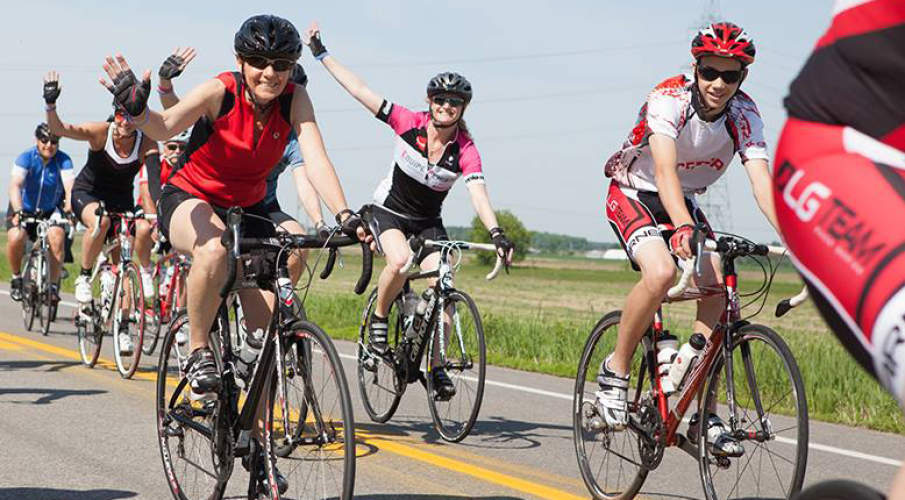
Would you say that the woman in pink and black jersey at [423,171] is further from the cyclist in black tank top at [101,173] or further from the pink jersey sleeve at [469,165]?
the cyclist in black tank top at [101,173]

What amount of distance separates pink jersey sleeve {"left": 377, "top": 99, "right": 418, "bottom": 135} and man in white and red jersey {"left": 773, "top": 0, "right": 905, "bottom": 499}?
5775 mm

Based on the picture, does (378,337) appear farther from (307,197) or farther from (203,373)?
(203,373)

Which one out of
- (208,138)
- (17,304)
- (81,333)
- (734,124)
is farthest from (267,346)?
(17,304)

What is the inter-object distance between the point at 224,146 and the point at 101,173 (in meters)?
6.38

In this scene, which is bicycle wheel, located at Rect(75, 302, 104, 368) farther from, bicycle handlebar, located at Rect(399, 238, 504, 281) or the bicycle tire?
bicycle handlebar, located at Rect(399, 238, 504, 281)

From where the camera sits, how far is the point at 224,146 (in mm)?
5637

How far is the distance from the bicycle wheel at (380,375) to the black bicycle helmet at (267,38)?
3352 mm

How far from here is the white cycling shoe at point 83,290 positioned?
11344 millimetres

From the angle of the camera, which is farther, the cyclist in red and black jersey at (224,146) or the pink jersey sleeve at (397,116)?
the pink jersey sleeve at (397,116)

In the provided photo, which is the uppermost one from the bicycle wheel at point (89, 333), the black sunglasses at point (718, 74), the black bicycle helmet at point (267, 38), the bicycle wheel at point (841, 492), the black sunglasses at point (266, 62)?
the black sunglasses at point (718, 74)

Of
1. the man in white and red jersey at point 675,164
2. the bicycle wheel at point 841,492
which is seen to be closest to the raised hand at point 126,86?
the man in white and red jersey at point 675,164

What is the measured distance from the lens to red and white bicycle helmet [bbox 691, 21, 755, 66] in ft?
18.0

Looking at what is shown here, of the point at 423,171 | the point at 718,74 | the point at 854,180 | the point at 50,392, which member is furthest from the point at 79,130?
the point at 854,180

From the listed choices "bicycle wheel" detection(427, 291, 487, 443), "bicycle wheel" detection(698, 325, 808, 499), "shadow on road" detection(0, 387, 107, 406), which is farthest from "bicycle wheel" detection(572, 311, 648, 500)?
"shadow on road" detection(0, 387, 107, 406)
